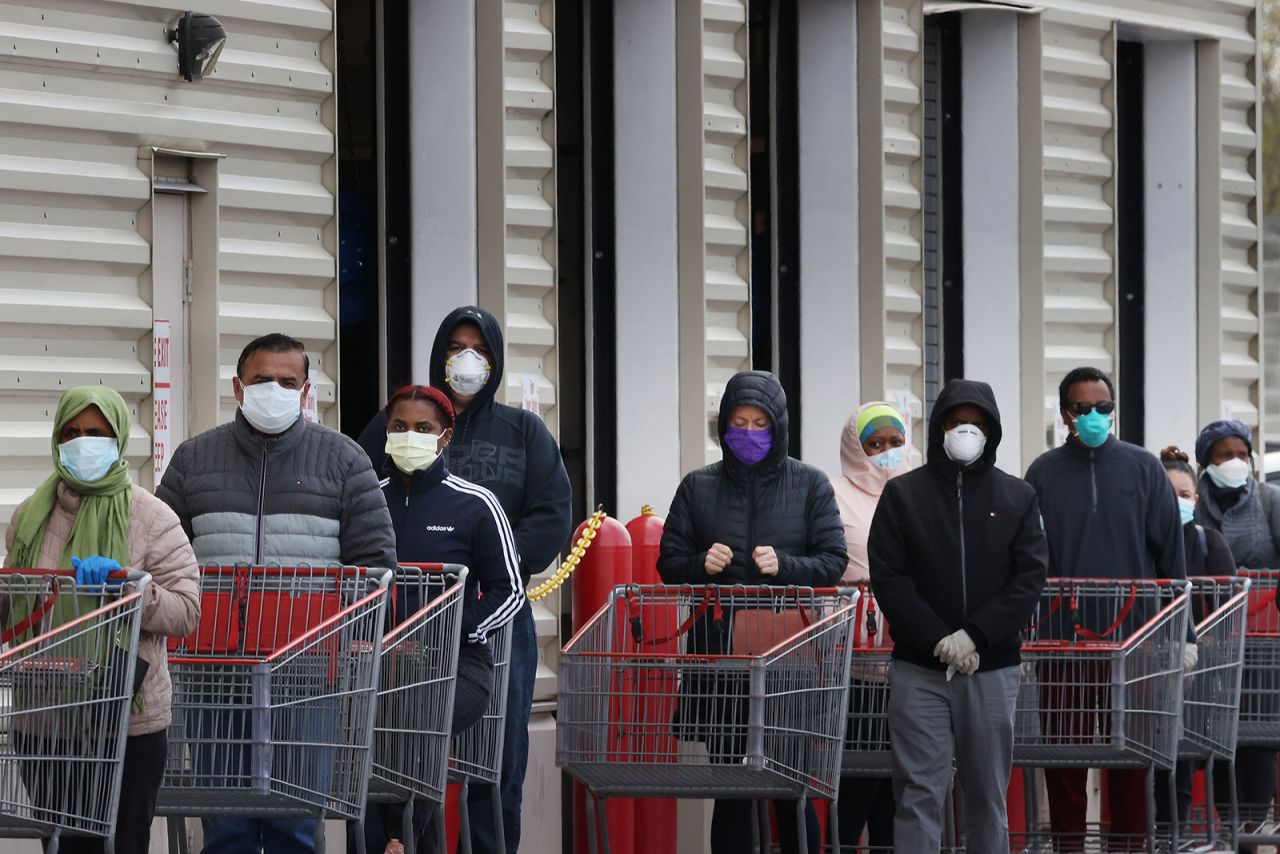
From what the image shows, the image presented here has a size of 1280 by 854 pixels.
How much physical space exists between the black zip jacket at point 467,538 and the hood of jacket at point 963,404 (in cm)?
163

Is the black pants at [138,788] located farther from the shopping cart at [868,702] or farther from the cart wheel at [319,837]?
the shopping cart at [868,702]

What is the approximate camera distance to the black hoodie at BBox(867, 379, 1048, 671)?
839cm

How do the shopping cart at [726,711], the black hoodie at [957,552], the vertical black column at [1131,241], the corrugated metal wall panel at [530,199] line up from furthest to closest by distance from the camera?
the vertical black column at [1131,241]
the corrugated metal wall panel at [530,199]
the black hoodie at [957,552]
the shopping cart at [726,711]

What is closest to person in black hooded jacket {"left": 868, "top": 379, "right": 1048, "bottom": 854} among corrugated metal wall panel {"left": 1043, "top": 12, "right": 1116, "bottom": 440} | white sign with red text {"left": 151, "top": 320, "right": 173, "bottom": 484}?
white sign with red text {"left": 151, "top": 320, "right": 173, "bottom": 484}

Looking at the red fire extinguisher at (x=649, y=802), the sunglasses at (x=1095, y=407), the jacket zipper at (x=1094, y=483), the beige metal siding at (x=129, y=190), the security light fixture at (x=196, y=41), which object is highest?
the security light fixture at (x=196, y=41)

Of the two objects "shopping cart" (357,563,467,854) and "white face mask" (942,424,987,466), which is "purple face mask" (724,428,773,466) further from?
"shopping cart" (357,563,467,854)

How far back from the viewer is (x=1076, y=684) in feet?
29.7

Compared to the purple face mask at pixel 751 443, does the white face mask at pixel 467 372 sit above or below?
above

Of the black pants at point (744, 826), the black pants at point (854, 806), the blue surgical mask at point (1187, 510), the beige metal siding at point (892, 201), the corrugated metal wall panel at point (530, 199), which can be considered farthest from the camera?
the beige metal siding at point (892, 201)

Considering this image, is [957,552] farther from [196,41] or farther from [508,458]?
[196,41]

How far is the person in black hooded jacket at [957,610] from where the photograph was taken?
8.41 metres

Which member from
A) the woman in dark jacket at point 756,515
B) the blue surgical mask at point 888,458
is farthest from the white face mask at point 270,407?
the blue surgical mask at point 888,458

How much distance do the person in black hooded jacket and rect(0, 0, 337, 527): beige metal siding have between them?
8.37 feet

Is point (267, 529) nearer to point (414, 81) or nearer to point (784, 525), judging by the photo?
point (784, 525)
